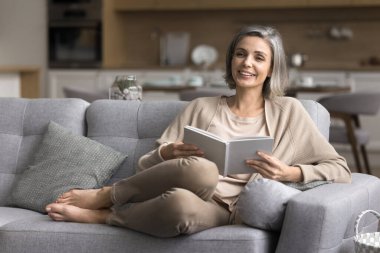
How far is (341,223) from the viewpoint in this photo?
274cm

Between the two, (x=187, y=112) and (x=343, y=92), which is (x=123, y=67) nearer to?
(x=343, y=92)

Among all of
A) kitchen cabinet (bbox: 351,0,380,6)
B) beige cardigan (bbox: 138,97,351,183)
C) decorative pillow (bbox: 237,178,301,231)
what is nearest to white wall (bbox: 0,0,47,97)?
kitchen cabinet (bbox: 351,0,380,6)

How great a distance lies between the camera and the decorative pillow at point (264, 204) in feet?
8.92

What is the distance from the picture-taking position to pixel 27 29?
8867mm

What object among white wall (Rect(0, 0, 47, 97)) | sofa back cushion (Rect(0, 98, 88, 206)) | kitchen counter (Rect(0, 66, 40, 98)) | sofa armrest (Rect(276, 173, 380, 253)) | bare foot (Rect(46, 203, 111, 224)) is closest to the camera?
sofa armrest (Rect(276, 173, 380, 253))

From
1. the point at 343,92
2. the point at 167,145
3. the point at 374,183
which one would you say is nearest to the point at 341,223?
the point at 374,183

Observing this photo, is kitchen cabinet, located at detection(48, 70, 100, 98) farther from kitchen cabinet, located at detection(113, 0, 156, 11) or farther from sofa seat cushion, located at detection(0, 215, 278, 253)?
sofa seat cushion, located at detection(0, 215, 278, 253)

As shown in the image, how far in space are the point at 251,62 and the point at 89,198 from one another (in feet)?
2.54

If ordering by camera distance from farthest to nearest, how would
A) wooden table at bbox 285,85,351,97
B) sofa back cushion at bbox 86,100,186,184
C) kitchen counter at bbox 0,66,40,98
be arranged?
kitchen counter at bbox 0,66,40,98, wooden table at bbox 285,85,351,97, sofa back cushion at bbox 86,100,186,184

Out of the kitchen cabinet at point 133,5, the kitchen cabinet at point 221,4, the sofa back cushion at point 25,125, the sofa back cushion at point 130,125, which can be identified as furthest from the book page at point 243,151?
the kitchen cabinet at point 133,5

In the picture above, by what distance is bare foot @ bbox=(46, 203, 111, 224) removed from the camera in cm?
298

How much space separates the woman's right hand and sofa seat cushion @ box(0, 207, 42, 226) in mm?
586

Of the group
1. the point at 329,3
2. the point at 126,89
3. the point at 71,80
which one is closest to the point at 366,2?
the point at 329,3

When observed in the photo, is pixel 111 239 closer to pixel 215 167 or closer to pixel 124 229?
pixel 124 229
